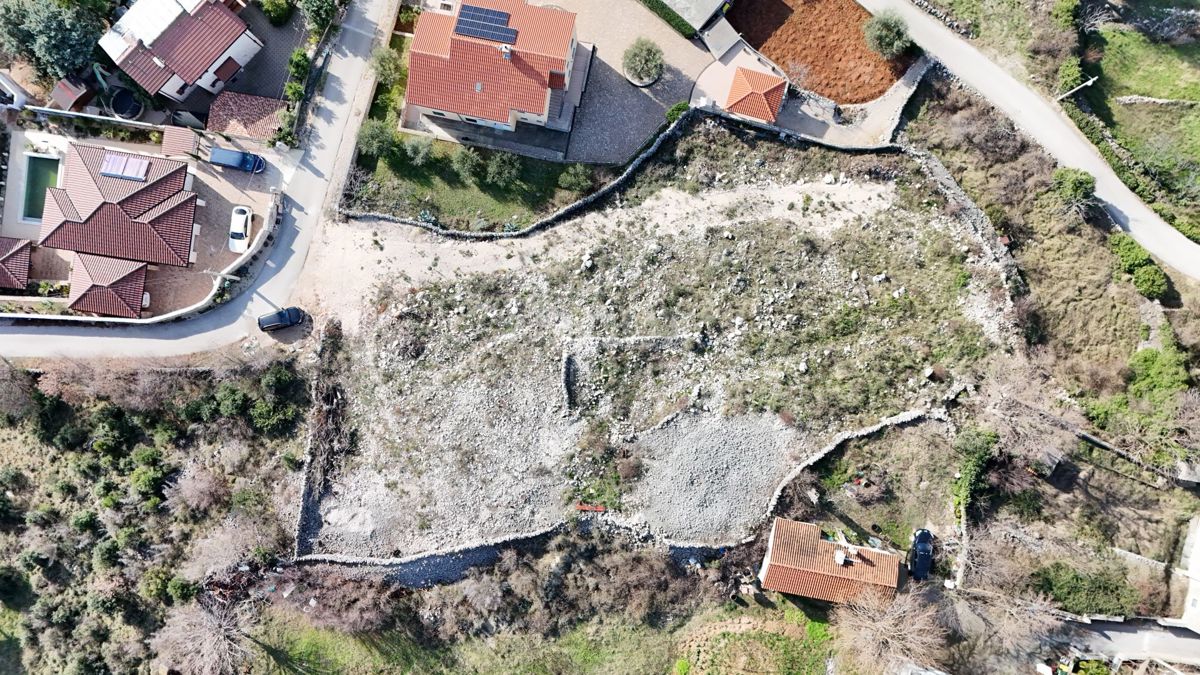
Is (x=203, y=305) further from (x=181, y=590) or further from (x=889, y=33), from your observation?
(x=889, y=33)

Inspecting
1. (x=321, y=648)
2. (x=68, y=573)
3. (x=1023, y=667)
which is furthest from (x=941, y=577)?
(x=68, y=573)

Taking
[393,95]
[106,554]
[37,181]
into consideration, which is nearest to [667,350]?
[393,95]

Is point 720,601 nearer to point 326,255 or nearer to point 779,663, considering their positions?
point 779,663

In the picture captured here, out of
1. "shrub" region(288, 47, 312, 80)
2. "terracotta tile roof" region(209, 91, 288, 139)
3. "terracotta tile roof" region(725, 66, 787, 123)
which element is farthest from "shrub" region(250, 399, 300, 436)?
"terracotta tile roof" region(725, 66, 787, 123)

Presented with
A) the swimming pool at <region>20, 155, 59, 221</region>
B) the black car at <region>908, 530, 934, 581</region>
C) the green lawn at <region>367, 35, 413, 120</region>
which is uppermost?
the green lawn at <region>367, 35, 413, 120</region>

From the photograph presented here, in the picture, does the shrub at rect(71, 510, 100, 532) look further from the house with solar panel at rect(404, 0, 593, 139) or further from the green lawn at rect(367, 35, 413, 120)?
the house with solar panel at rect(404, 0, 593, 139)

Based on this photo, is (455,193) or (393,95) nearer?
(455,193)
